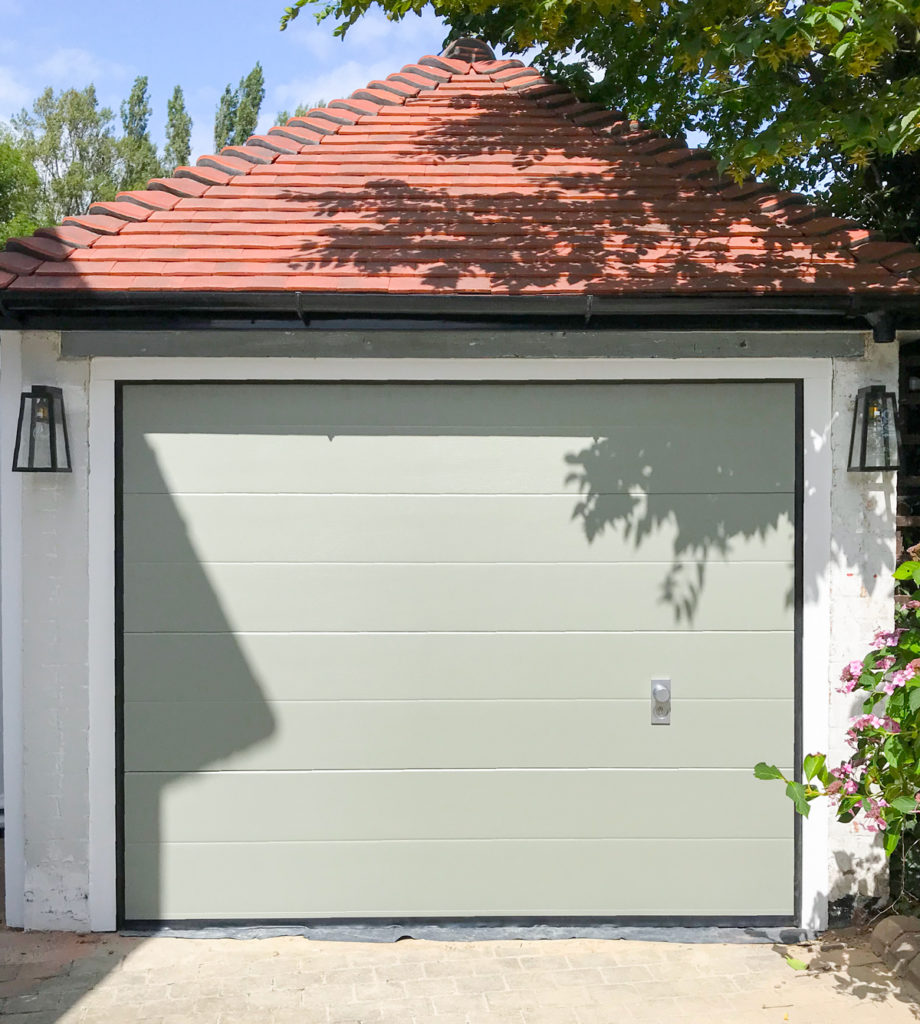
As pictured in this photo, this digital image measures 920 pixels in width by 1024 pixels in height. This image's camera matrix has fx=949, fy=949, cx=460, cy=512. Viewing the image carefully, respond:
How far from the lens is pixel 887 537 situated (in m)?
4.47

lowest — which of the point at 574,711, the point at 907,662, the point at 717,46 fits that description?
the point at 574,711

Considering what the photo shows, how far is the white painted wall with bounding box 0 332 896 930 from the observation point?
4.41m

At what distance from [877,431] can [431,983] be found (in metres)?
3.13

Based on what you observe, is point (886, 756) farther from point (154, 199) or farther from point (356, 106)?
point (356, 106)

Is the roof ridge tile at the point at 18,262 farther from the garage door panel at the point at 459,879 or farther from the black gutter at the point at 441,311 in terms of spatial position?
the garage door panel at the point at 459,879

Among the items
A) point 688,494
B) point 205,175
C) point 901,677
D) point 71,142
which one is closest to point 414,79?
point 205,175

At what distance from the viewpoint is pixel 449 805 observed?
450 centimetres

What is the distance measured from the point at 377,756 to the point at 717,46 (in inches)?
140

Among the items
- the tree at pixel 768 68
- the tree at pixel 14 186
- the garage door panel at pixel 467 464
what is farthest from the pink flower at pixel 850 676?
the tree at pixel 14 186

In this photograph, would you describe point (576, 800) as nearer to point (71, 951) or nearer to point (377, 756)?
point (377, 756)

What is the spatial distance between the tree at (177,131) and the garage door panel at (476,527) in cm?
4225

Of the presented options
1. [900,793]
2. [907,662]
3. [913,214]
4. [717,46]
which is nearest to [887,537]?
[907,662]

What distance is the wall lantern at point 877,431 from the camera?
432cm

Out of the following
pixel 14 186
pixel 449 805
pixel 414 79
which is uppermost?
pixel 14 186
